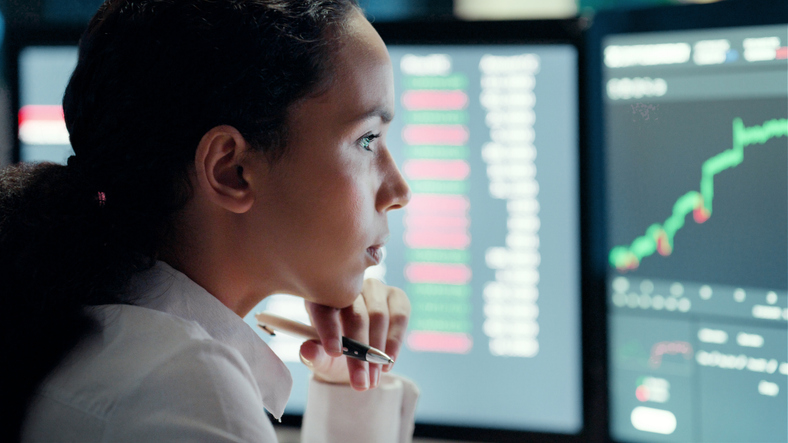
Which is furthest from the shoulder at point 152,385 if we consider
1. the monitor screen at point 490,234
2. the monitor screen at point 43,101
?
the monitor screen at point 43,101

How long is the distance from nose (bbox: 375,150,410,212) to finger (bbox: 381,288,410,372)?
7.1 inches

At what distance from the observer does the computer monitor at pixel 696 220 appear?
60 centimetres

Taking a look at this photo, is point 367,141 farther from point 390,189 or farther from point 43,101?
point 43,101

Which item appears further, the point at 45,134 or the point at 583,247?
the point at 45,134

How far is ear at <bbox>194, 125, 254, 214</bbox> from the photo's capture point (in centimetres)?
44

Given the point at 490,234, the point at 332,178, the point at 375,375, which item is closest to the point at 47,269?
the point at 332,178

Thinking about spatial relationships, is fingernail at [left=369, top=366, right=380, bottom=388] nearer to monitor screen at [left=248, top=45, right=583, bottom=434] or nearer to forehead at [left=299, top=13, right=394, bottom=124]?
monitor screen at [left=248, top=45, right=583, bottom=434]

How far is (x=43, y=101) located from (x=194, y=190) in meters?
0.52

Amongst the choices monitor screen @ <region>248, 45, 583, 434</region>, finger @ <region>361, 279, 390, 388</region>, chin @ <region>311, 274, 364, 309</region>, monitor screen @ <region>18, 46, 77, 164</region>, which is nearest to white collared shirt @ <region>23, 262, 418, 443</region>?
chin @ <region>311, 274, 364, 309</region>

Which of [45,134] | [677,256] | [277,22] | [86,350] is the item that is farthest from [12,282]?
[677,256]

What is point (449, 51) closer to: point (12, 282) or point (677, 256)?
point (677, 256)

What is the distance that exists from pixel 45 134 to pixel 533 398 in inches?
30.4

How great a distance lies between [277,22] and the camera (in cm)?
44

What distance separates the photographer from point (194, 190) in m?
0.47
